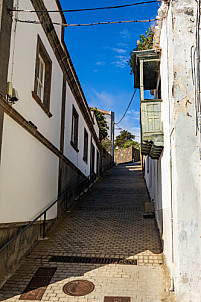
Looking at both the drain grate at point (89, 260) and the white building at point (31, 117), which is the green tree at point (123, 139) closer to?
the white building at point (31, 117)

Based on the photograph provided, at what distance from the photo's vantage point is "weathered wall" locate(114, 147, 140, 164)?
38688 millimetres

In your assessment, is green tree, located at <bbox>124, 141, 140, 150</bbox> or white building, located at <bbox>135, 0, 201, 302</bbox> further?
green tree, located at <bbox>124, 141, 140, 150</bbox>

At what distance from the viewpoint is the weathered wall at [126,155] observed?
38688 millimetres

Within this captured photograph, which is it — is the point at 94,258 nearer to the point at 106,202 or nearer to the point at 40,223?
the point at 40,223

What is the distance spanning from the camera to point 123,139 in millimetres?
44438

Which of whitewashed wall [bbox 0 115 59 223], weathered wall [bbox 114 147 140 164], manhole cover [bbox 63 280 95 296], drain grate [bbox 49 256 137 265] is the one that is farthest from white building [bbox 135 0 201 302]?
weathered wall [bbox 114 147 140 164]

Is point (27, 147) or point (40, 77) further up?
point (40, 77)

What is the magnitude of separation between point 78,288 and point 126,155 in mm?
34072

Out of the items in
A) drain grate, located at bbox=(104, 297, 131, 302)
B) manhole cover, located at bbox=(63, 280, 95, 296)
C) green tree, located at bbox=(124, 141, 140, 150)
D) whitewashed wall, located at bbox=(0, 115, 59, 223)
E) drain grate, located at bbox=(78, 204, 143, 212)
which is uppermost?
green tree, located at bbox=(124, 141, 140, 150)

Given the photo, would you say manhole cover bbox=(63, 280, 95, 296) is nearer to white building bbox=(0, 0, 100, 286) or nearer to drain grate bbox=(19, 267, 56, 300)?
drain grate bbox=(19, 267, 56, 300)

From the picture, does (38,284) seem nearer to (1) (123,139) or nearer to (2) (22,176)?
(2) (22,176)

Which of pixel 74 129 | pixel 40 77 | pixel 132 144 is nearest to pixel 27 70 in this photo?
pixel 40 77

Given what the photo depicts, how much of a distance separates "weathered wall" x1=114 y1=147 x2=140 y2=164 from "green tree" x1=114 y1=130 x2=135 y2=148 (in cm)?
372

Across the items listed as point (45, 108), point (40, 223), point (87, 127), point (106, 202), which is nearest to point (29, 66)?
point (45, 108)
